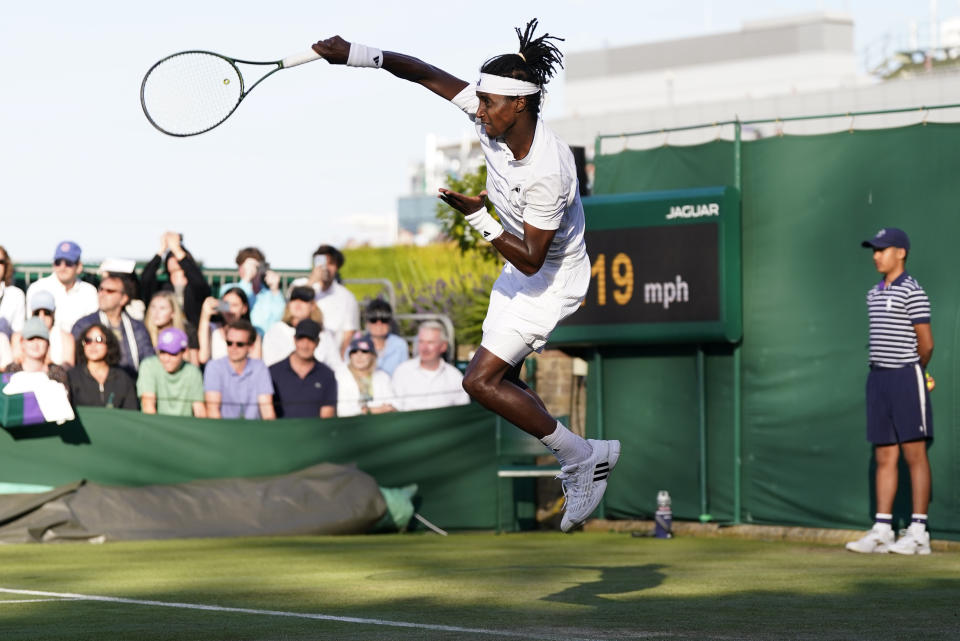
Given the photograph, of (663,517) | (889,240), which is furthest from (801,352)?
(663,517)

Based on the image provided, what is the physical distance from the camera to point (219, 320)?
1388 centimetres

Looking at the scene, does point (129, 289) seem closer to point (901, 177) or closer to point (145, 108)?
point (145, 108)

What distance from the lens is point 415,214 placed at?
2864 inches

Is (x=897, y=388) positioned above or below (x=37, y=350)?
below

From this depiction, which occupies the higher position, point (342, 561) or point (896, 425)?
point (896, 425)

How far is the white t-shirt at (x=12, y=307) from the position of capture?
42.8ft

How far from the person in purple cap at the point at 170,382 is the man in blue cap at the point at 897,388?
563 cm

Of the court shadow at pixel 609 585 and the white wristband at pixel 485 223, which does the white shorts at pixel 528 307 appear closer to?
the white wristband at pixel 485 223

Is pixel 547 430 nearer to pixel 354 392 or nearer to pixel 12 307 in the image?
pixel 354 392

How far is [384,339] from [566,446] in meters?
7.04

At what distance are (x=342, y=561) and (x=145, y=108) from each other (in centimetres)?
391

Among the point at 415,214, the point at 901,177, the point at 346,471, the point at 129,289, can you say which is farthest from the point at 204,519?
the point at 415,214

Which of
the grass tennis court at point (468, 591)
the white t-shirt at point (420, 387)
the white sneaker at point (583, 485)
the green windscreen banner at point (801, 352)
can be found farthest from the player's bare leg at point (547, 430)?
the white t-shirt at point (420, 387)

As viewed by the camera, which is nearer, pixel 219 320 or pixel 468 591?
pixel 468 591
